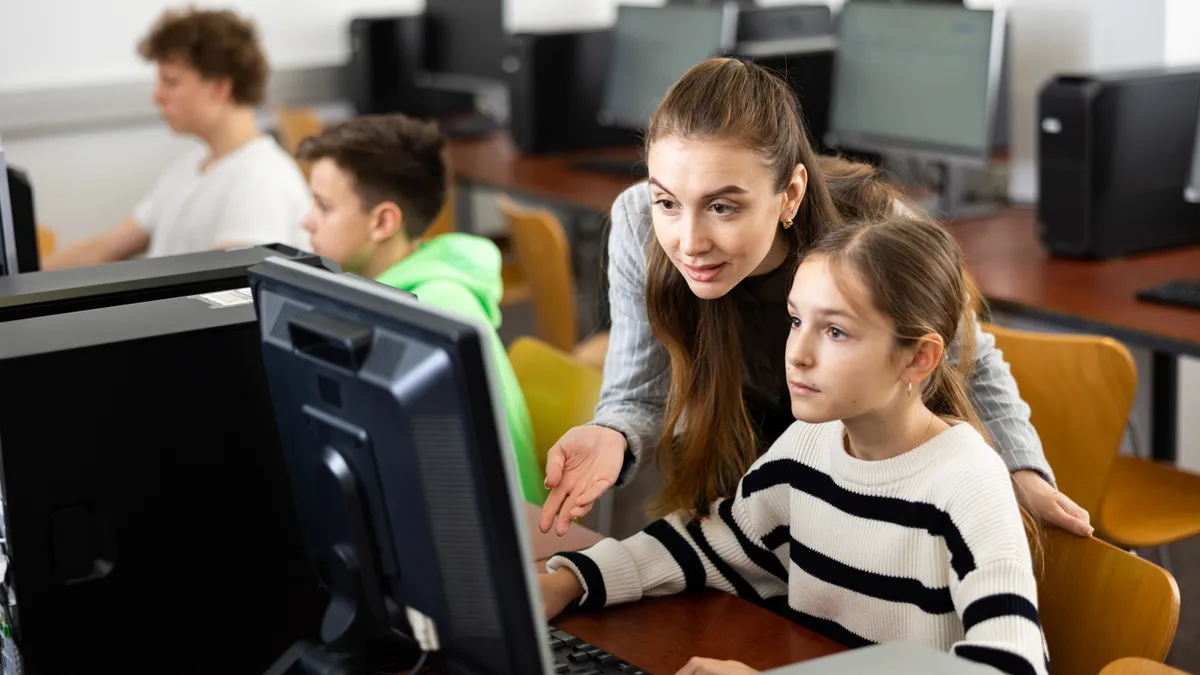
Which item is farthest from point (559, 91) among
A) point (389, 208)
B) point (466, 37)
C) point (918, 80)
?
point (389, 208)

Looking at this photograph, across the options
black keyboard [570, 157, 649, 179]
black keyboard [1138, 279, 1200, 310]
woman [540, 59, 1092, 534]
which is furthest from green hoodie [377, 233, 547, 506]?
black keyboard [570, 157, 649, 179]

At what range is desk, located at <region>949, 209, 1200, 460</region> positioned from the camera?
7.88 feet

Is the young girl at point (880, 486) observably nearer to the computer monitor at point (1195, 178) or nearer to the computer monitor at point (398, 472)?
the computer monitor at point (398, 472)

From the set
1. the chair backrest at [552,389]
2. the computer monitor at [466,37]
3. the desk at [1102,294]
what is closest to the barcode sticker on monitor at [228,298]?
the chair backrest at [552,389]

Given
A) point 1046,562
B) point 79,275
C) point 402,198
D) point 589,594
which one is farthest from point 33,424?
point 402,198

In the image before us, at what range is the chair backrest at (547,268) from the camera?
3244 millimetres

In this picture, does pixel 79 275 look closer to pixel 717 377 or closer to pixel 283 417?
pixel 283 417

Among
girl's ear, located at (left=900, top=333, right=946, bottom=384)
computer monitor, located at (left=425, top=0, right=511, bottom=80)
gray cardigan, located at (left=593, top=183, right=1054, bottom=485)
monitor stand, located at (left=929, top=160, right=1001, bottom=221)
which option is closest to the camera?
girl's ear, located at (left=900, top=333, right=946, bottom=384)

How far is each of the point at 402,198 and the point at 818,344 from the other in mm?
1080

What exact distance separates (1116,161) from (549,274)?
1.30m

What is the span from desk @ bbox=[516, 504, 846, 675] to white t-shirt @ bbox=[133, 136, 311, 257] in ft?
5.02

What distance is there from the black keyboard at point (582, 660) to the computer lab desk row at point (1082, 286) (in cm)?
73

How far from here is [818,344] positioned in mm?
1274

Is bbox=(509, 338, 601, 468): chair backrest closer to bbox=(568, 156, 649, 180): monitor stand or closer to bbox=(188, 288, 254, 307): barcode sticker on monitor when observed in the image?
bbox=(188, 288, 254, 307): barcode sticker on monitor
